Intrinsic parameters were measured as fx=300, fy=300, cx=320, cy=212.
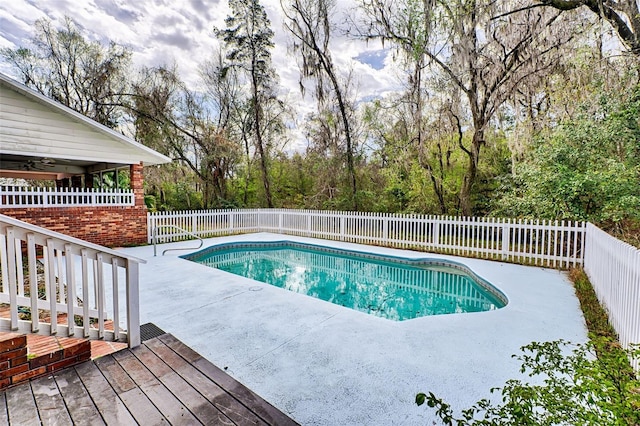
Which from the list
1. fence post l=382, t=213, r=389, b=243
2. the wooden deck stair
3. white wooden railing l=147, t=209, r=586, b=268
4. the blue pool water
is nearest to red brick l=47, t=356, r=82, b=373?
the wooden deck stair

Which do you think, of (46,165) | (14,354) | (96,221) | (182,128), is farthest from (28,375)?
(182,128)

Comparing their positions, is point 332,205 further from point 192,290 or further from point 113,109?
point 113,109

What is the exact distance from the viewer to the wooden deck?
2021 millimetres

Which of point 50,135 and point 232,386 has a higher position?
point 50,135

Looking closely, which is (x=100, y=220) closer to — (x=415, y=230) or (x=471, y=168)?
(x=415, y=230)

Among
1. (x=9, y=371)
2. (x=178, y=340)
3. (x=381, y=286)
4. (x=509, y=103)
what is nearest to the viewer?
(x=9, y=371)

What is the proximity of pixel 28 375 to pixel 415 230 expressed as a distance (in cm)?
835

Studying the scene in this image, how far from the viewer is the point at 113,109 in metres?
14.5

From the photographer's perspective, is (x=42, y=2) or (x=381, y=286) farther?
(x=42, y=2)

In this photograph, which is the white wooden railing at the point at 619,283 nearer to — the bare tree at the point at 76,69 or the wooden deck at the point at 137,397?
the wooden deck at the point at 137,397

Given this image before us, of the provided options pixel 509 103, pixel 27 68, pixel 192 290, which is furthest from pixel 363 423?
pixel 27 68

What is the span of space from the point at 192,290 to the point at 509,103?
1102cm

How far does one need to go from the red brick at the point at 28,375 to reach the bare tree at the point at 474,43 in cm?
947

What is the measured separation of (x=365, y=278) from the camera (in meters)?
7.07
